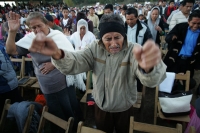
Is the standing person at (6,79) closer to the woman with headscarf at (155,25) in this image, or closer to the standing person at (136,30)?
the standing person at (136,30)

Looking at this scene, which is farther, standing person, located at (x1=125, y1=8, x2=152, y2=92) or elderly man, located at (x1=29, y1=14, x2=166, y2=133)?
standing person, located at (x1=125, y1=8, x2=152, y2=92)

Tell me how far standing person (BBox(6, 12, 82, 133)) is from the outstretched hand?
872 mm

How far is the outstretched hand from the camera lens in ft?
3.14

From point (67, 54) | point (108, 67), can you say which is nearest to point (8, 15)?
point (67, 54)

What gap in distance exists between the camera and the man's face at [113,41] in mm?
1204

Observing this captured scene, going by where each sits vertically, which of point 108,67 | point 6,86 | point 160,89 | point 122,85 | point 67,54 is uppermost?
point 67,54

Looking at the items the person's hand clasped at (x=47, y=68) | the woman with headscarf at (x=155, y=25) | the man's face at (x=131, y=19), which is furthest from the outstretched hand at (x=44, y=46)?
the woman with headscarf at (x=155, y=25)

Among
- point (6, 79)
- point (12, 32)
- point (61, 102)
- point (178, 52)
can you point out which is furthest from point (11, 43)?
point (178, 52)

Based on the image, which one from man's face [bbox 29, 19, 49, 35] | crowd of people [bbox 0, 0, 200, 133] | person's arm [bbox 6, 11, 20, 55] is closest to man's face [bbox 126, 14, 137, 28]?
crowd of people [bbox 0, 0, 200, 133]

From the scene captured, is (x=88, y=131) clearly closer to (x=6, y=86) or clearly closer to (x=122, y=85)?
(x=122, y=85)

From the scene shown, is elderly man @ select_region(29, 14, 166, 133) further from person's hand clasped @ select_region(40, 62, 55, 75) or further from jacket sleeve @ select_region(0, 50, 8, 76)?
jacket sleeve @ select_region(0, 50, 8, 76)

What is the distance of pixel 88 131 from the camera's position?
150cm

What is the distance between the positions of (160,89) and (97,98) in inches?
52.4

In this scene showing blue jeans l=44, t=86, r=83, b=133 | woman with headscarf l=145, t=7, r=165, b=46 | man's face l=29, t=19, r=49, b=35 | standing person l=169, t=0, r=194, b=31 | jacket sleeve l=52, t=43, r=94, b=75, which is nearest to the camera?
jacket sleeve l=52, t=43, r=94, b=75
